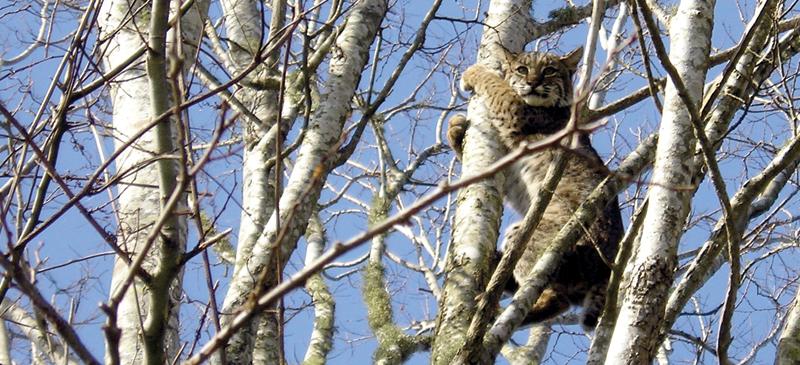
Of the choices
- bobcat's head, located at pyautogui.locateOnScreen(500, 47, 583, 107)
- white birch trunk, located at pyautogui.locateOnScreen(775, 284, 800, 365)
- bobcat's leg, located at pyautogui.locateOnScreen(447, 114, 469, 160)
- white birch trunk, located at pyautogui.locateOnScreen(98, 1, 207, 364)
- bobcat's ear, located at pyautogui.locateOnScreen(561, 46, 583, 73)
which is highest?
bobcat's ear, located at pyautogui.locateOnScreen(561, 46, 583, 73)

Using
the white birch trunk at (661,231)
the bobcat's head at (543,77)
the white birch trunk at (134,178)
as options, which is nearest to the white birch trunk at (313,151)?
the white birch trunk at (134,178)

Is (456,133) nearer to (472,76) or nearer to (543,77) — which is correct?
(472,76)

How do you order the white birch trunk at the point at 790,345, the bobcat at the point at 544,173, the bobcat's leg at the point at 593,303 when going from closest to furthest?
the white birch trunk at the point at 790,345
the bobcat at the point at 544,173
the bobcat's leg at the point at 593,303

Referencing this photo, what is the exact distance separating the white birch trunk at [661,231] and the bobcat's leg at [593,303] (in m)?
2.47

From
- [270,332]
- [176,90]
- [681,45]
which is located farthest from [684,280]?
[176,90]

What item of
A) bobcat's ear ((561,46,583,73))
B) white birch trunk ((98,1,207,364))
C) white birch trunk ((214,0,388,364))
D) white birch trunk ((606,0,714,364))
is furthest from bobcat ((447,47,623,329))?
white birch trunk ((98,1,207,364))

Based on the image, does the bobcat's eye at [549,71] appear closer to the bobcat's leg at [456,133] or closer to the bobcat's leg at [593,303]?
the bobcat's leg at [456,133]

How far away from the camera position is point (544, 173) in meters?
6.42

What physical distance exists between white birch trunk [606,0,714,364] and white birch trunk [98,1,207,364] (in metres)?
1.60

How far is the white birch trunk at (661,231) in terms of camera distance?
316cm

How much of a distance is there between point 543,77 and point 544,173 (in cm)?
84

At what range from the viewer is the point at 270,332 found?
456 cm

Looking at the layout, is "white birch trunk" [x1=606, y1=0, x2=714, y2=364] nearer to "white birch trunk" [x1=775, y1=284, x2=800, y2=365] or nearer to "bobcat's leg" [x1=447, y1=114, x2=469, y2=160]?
"white birch trunk" [x1=775, y1=284, x2=800, y2=365]

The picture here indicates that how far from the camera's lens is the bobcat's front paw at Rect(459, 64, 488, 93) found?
572 centimetres
